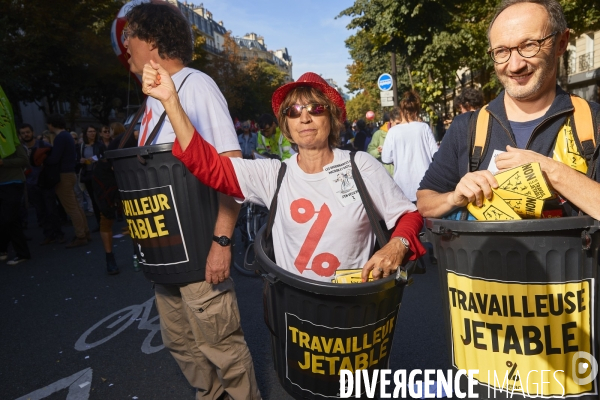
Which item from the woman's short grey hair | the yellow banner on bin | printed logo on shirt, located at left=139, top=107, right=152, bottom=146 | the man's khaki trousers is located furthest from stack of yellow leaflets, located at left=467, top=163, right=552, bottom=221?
printed logo on shirt, located at left=139, top=107, right=152, bottom=146

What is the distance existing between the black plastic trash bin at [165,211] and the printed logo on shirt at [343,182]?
2.02ft

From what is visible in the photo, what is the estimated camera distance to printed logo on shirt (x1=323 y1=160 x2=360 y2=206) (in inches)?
75.0

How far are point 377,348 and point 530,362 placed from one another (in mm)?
466

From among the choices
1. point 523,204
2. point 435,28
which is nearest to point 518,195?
point 523,204

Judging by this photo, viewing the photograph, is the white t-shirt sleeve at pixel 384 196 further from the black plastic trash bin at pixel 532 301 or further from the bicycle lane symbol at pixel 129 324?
the bicycle lane symbol at pixel 129 324

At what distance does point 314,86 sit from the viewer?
204cm

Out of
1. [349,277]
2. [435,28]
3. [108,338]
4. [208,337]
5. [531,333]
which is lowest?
[108,338]

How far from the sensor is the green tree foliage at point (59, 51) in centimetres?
1622

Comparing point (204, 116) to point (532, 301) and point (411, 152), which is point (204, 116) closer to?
point (532, 301)

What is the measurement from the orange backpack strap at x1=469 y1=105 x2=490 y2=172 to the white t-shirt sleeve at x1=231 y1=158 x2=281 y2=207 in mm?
832

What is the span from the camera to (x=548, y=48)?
5.08 feet

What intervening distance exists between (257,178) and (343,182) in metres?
0.38

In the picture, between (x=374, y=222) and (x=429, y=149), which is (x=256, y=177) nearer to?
(x=374, y=222)

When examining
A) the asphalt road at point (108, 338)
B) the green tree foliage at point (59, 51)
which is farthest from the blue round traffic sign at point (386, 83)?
the green tree foliage at point (59, 51)
